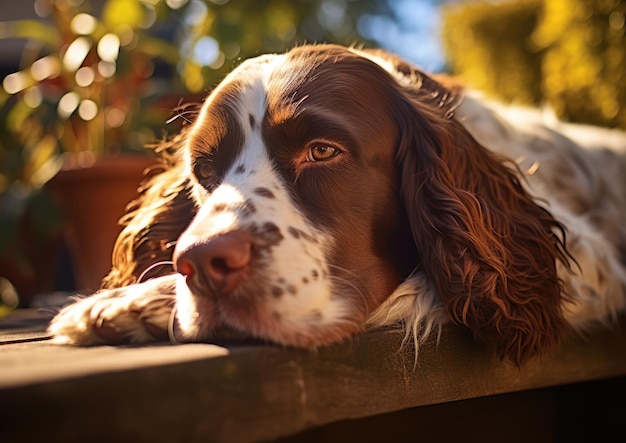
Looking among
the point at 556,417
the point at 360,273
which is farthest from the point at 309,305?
the point at 556,417

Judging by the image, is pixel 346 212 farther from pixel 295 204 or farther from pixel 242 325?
pixel 242 325

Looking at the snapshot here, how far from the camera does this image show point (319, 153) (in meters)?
1.96

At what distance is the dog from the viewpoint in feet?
5.40

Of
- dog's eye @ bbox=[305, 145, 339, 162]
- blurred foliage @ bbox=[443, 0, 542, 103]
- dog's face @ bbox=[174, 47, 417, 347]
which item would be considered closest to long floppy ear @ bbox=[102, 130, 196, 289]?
dog's face @ bbox=[174, 47, 417, 347]

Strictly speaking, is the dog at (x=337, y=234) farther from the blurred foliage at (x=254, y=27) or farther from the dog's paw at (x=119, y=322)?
the blurred foliage at (x=254, y=27)

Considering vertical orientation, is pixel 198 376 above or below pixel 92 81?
above

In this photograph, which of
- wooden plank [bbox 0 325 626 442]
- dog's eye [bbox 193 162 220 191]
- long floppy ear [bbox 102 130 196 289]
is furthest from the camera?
long floppy ear [bbox 102 130 196 289]

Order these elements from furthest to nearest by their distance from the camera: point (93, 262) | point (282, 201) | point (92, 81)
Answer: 1. point (92, 81)
2. point (93, 262)
3. point (282, 201)

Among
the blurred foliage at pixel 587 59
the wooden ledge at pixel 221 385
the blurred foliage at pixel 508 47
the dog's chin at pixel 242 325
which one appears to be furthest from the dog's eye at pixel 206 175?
the blurred foliage at pixel 508 47

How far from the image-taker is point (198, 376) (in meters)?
1.24

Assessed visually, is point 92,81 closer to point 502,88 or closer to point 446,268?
point 502,88

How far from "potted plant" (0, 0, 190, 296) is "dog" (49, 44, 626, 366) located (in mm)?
1616

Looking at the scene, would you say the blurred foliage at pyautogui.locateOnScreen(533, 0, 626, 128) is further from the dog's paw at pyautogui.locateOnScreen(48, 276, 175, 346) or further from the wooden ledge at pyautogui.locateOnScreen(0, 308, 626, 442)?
the dog's paw at pyautogui.locateOnScreen(48, 276, 175, 346)

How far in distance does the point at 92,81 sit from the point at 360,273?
3.01 metres
